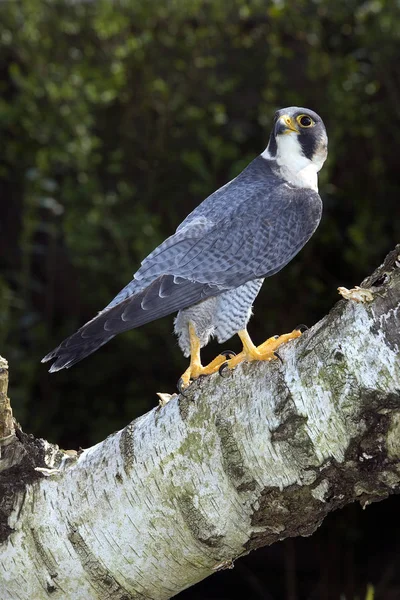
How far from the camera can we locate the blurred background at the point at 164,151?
16.0 ft

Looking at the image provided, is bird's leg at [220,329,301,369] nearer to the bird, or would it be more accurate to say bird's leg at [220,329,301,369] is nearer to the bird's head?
the bird

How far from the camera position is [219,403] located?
2.25 m

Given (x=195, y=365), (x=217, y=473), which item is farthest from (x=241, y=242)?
(x=217, y=473)

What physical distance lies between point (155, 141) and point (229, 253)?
248 centimetres

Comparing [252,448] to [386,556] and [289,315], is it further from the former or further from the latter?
[386,556]

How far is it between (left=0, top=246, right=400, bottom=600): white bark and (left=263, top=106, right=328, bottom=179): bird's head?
1.32 metres

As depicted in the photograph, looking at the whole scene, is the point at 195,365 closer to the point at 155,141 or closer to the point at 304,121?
the point at 304,121

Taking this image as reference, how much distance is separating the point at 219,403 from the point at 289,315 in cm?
304

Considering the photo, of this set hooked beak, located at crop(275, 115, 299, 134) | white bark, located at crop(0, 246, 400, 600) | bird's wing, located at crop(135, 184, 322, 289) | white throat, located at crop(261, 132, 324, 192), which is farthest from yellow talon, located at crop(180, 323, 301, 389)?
hooked beak, located at crop(275, 115, 299, 134)

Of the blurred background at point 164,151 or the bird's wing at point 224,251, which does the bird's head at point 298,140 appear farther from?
the blurred background at point 164,151

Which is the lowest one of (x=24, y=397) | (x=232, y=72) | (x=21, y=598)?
(x=21, y=598)

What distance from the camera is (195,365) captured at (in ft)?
9.34

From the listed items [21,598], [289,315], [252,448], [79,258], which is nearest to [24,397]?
[79,258]

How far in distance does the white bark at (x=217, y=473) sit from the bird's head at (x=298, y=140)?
1.32m
